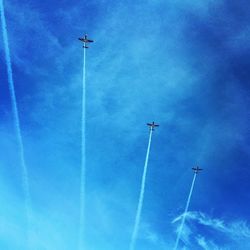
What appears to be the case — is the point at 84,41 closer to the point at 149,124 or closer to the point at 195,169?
the point at 149,124

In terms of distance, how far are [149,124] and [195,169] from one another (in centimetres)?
2581

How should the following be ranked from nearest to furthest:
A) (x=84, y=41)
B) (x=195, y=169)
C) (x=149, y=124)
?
(x=84, y=41) < (x=149, y=124) < (x=195, y=169)

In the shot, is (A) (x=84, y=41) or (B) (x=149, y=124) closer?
(A) (x=84, y=41)

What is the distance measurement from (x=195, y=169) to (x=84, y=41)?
60152 mm

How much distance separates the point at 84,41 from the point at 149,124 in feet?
113

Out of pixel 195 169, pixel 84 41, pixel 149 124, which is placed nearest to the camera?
pixel 84 41

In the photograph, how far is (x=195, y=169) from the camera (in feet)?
393

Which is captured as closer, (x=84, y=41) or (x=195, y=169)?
(x=84, y=41)

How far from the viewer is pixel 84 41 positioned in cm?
9750

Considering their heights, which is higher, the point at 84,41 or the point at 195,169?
the point at 84,41

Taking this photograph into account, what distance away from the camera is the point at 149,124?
11044 cm

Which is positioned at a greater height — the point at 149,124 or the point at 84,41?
the point at 84,41

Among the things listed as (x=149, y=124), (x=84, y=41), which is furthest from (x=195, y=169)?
(x=84, y=41)
